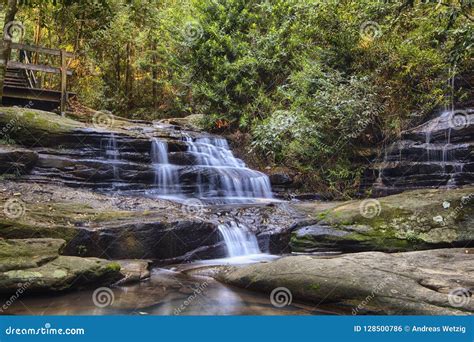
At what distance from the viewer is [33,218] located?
6.31 m

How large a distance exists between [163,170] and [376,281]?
711 cm

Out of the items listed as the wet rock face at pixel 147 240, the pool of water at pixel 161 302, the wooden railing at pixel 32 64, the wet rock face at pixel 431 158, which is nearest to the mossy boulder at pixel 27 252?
the pool of water at pixel 161 302

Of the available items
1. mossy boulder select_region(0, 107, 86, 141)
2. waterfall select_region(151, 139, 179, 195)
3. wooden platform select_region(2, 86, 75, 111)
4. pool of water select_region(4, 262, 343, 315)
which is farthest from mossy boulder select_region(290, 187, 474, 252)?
wooden platform select_region(2, 86, 75, 111)

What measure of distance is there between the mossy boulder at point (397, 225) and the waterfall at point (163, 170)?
13.2ft

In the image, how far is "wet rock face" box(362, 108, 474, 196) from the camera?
29.4 ft

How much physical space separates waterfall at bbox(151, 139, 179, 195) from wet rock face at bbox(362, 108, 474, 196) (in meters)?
5.31

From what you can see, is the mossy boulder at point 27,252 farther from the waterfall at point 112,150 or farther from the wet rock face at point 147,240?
the waterfall at point 112,150

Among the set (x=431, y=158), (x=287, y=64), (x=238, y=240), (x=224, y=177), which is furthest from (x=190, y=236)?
(x=287, y=64)

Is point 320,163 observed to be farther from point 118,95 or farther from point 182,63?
point 118,95

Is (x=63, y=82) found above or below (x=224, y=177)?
above

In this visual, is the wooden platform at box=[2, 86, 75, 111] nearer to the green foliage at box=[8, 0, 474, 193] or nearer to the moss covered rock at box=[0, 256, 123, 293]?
the green foliage at box=[8, 0, 474, 193]

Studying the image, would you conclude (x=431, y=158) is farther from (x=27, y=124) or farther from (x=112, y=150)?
(x=27, y=124)

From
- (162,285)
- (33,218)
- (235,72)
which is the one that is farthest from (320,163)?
(33,218)

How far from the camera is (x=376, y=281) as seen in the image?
15.3 ft
